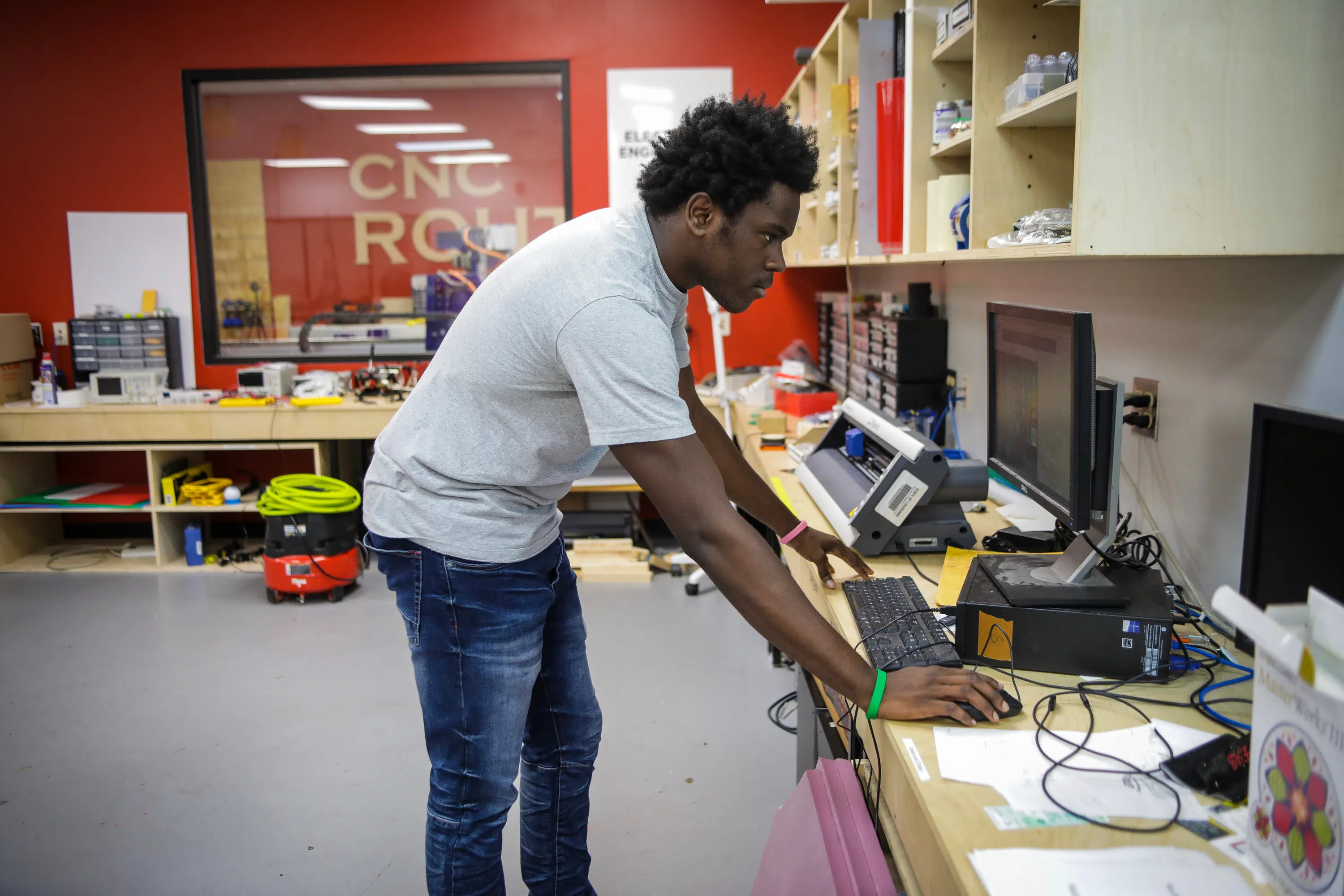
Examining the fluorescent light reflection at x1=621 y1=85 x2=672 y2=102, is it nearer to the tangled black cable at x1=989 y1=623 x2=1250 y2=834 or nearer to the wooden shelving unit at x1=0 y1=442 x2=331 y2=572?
the wooden shelving unit at x1=0 y1=442 x2=331 y2=572

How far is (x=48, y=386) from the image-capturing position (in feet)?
14.7

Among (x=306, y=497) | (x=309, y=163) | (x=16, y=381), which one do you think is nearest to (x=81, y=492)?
(x=16, y=381)

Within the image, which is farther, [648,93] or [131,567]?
[648,93]

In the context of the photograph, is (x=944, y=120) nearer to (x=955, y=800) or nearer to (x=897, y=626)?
(x=897, y=626)

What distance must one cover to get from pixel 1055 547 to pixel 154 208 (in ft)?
16.1

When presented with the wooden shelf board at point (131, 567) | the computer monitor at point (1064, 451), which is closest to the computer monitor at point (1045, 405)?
the computer monitor at point (1064, 451)

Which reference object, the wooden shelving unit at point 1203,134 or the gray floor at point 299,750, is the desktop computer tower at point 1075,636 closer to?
the wooden shelving unit at point 1203,134

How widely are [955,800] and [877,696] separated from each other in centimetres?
19

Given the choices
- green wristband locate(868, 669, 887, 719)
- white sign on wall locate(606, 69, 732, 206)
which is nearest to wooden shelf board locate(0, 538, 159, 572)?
white sign on wall locate(606, 69, 732, 206)

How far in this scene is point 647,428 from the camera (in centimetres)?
115

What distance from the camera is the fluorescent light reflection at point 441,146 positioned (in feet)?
16.4

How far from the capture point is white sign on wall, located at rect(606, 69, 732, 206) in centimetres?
478

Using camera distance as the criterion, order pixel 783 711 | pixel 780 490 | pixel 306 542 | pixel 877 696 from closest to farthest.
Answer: pixel 877 696 → pixel 780 490 → pixel 783 711 → pixel 306 542

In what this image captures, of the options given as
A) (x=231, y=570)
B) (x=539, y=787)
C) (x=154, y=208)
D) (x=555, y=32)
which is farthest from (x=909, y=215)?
(x=154, y=208)
